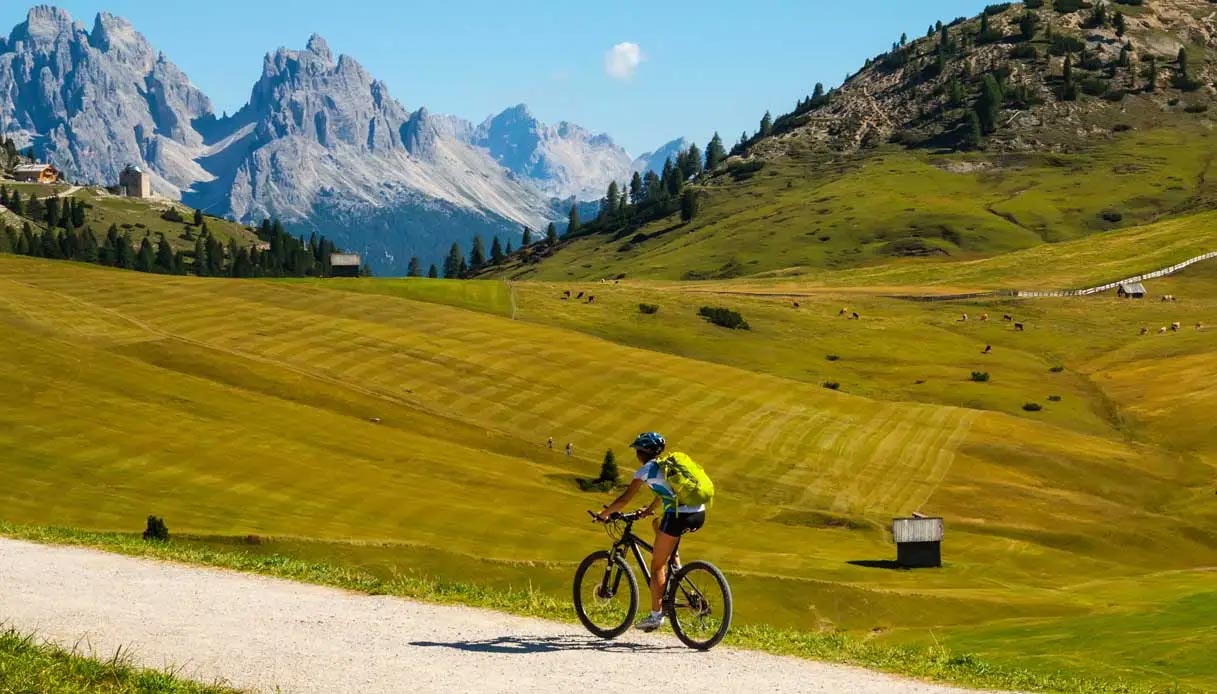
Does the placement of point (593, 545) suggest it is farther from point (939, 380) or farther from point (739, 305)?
point (739, 305)

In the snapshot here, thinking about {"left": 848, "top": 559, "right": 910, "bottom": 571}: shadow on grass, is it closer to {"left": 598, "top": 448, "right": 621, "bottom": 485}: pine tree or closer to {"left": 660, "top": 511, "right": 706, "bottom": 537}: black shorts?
{"left": 598, "top": 448, "right": 621, "bottom": 485}: pine tree

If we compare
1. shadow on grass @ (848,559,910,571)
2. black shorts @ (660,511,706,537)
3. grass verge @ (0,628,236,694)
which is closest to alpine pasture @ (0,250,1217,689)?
shadow on grass @ (848,559,910,571)

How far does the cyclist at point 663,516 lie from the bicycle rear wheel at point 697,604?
0.91 feet

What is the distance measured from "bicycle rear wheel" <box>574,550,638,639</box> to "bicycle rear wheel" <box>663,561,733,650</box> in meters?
0.92

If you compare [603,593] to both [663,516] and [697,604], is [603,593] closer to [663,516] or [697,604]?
[697,604]

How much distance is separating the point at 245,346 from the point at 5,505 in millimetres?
63655

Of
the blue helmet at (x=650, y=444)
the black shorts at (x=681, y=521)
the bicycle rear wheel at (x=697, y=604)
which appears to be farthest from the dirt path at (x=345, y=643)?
the blue helmet at (x=650, y=444)

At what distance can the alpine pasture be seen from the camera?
56156mm

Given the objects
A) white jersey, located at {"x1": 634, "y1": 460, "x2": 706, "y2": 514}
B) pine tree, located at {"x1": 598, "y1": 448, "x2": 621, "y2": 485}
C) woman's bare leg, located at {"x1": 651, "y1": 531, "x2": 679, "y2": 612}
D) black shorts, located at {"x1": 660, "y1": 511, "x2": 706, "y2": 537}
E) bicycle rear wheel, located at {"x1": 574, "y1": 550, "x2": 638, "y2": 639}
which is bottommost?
pine tree, located at {"x1": 598, "y1": 448, "x2": 621, "y2": 485}

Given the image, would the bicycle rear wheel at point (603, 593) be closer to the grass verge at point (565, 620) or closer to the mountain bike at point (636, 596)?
the mountain bike at point (636, 596)

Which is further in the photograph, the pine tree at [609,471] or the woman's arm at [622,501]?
the pine tree at [609,471]

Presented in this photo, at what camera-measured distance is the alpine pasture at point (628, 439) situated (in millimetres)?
56156

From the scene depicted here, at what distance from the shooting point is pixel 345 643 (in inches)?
886

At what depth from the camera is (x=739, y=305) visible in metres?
190
